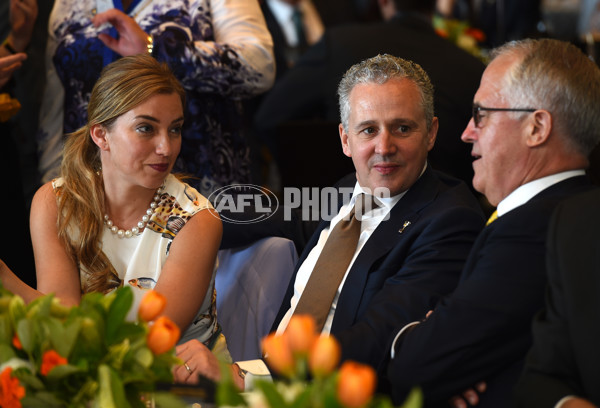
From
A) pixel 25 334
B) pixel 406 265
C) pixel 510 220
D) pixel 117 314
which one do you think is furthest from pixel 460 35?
pixel 25 334

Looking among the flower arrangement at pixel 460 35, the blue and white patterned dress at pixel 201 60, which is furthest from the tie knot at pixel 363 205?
the flower arrangement at pixel 460 35

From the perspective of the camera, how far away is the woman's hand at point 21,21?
2.80m

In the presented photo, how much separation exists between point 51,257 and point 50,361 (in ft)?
3.47

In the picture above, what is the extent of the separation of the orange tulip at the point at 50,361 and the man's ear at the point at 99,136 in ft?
3.84

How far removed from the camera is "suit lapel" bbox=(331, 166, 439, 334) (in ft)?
6.61

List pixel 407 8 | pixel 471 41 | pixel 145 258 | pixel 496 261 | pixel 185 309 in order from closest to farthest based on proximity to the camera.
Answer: pixel 496 261 < pixel 185 309 < pixel 145 258 < pixel 407 8 < pixel 471 41

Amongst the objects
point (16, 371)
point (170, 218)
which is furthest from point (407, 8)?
point (16, 371)

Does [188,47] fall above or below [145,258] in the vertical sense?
above

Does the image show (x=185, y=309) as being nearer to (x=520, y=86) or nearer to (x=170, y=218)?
(x=170, y=218)

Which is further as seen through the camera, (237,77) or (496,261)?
(237,77)

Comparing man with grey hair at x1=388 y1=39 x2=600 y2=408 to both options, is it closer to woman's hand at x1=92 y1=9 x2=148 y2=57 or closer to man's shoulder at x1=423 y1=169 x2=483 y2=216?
man's shoulder at x1=423 y1=169 x2=483 y2=216

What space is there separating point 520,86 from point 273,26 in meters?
2.54

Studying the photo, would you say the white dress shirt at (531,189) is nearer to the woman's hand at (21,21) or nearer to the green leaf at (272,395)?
the green leaf at (272,395)

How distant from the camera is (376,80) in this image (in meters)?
2.13
